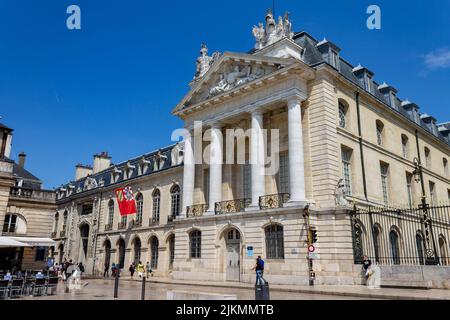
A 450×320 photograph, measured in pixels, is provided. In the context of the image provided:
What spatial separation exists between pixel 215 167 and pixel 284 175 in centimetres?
457

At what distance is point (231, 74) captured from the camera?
24812mm

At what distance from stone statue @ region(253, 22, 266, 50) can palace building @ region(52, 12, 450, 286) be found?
122mm

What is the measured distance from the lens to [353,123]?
23.0 meters

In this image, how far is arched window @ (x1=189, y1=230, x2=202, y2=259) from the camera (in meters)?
24.3

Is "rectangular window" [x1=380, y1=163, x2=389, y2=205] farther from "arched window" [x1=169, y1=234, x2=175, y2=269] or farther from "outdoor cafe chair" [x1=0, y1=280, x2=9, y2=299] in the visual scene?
"outdoor cafe chair" [x1=0, y1=280, x2=9, y2=299]

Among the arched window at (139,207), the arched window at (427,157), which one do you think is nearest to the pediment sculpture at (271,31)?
the arched window at (427,157)

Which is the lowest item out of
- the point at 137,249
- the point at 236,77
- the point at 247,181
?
the point at 137,249

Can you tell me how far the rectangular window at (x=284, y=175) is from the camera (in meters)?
22.5

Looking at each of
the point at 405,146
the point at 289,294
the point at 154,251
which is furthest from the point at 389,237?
the point at 154,251

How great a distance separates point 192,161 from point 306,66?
10.5 m

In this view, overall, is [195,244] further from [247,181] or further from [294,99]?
[294,99]

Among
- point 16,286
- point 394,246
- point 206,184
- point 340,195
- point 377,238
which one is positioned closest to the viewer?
point 16,286

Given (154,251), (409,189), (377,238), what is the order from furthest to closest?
(154,251) → (409,189) → (377,238)

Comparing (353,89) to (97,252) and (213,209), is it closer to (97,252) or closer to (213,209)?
(213,209)
